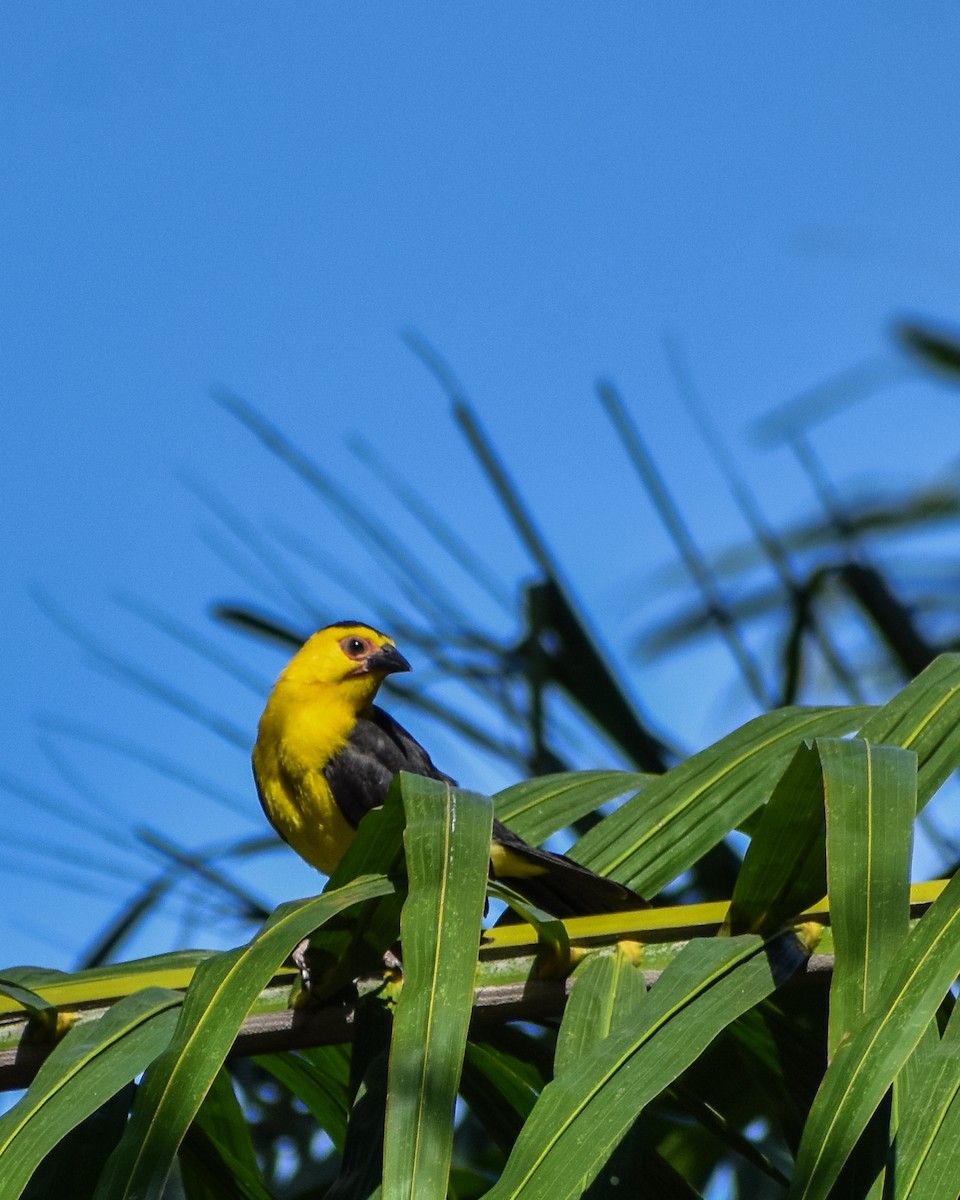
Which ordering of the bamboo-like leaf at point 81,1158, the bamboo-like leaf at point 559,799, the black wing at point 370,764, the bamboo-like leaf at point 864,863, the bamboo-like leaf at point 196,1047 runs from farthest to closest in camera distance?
1. the black wing at point 370,764
2. the bamboo-like leaf at point 559,799
3. the bamboo-like leaf at point 81,1158
4. the bamboo-like leaf at point 864,863
5. the bamboo-like leaf at point 196,1047

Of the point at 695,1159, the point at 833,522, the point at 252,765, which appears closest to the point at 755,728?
the point at 695,1159

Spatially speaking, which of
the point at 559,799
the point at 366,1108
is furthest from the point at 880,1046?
the point at 559,799

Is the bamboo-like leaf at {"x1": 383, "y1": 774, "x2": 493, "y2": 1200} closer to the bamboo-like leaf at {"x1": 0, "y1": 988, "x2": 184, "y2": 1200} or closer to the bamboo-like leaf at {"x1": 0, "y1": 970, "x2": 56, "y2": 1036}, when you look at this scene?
the bamboo-like leaf at {"x1": 0, "y1": 988, "x2": 184, "y2": 1200}

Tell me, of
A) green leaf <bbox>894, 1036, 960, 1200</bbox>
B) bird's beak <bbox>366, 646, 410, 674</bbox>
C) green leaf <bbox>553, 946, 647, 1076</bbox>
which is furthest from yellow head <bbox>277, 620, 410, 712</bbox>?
green leaf <bbox>894, 1036, 960, 1200</bbox>

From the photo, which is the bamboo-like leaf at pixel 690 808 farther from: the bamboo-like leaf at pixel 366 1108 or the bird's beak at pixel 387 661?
the bird's beak at pixel 387 661

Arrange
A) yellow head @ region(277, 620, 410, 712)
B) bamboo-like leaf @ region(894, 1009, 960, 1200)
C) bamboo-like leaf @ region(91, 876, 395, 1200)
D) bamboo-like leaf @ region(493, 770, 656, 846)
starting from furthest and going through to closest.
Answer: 1. yellow head @ region(277, 620, 410, 712)
2. bamboo-like leaf @ region(493, 770, 656, 846)
3. bamboo-like leaf @ region(91, 876, 395, 1200)
4. bamboo-like leaf @ region(894, 1009, 960, 1200)

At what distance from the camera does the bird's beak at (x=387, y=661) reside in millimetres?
5441

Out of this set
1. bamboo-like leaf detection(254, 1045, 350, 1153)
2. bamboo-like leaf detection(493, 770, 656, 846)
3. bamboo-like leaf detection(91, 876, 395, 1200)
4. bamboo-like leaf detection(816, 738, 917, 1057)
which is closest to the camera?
bamboo-like leaf detection(91, 876, 395, 1200)

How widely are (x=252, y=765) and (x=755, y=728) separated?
2.47 metres

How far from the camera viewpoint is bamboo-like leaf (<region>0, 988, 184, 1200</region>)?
167 centimetres

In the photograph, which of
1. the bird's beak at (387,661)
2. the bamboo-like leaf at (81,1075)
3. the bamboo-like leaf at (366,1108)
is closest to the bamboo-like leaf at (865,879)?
the bamboo-like leaf at (366,1108)

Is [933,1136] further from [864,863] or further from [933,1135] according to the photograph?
[864,863]

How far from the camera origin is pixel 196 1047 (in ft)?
5.78

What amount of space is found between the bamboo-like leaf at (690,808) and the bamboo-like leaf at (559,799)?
11 cm
